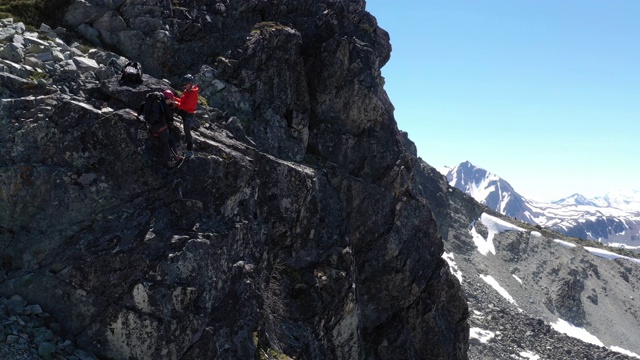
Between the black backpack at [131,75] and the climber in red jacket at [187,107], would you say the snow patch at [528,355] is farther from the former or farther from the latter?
the black backpack at [131,75]

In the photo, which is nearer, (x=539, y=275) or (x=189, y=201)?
(x=189, y=201)

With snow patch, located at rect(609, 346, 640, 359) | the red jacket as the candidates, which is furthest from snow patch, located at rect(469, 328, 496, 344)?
the red jacket

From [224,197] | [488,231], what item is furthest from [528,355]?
[224,197]

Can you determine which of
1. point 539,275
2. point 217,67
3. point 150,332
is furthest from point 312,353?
point 539,275

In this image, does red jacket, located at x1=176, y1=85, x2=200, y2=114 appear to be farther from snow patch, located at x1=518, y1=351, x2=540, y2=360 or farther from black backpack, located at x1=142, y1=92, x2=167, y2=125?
snow patch, located at x1=518, y1=351, x2=540, y2=360

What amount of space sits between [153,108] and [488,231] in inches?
3594

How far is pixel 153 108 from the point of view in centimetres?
1828

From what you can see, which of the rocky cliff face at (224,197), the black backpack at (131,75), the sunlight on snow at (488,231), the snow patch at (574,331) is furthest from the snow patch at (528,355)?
the black backpack at (131,75)

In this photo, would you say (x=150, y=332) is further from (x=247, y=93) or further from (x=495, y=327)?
(x=495, y=327)

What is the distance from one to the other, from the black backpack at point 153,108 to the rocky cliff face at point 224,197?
574mm

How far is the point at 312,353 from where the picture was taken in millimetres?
22859

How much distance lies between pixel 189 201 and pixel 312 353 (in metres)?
9.75

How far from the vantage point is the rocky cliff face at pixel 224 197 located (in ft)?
53.4

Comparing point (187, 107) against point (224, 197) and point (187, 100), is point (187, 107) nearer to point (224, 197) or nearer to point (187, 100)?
point (187, 100)
